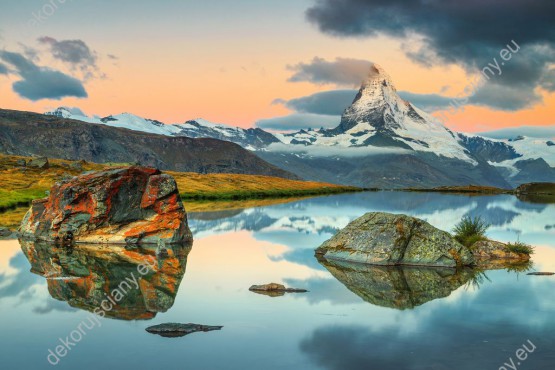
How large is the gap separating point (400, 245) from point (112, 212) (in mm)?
22592

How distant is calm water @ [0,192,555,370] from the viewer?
54.8ft

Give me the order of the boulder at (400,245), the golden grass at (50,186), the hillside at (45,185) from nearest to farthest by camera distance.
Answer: the boulder at (400,245)
the golden grass at (50,186)
the hillside at (45,185)

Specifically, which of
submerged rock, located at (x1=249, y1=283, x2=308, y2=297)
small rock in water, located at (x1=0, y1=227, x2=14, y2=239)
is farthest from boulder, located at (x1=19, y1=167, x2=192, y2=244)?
submerged rock, located at (x1=249, y1=283, x2=308, y2=297)

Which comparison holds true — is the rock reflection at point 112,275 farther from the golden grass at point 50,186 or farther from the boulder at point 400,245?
the golden grass at point 50,186

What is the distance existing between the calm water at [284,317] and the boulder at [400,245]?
1.97m

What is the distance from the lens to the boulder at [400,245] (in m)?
33.3

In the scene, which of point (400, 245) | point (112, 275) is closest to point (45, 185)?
point (112, 275)

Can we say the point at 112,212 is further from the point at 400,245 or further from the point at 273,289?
the point at 400,245

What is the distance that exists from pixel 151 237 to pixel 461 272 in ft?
75.8

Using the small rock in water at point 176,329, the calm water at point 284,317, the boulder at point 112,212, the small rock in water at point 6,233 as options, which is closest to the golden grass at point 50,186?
the small rock in water at point 6,233

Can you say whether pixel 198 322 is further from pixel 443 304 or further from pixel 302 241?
pixel 302 241

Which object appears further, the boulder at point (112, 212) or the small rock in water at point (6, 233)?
the small rock in water at point (6, 233)

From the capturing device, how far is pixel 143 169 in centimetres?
4609

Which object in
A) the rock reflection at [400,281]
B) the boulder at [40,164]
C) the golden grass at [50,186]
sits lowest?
the rock reflection at [400,281]
